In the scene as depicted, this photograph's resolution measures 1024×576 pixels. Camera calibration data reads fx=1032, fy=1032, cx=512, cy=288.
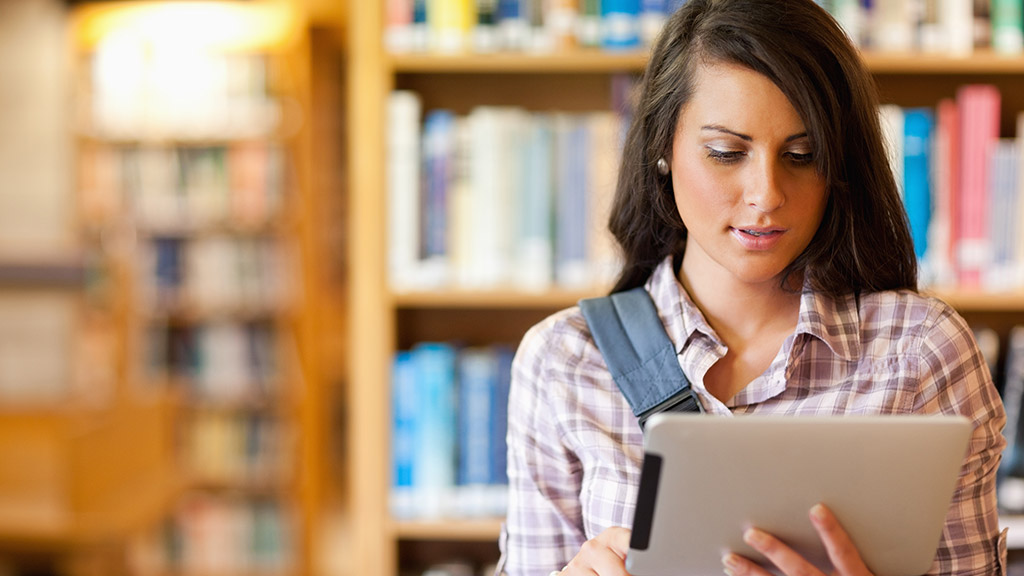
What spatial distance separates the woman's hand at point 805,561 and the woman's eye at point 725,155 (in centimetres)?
36

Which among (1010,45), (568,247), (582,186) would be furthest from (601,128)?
(1010,45)

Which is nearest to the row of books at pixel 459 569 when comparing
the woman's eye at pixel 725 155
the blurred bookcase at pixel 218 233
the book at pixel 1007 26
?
the woman's eye at pixel 725 155

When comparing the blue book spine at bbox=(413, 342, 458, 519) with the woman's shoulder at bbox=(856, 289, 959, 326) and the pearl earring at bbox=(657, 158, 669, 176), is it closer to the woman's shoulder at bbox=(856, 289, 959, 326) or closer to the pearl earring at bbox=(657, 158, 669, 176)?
the pearl earring at bbox=(657, 158, 669, 176)

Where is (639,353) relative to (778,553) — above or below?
above

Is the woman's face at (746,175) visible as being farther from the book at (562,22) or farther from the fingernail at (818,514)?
the book at (562,22)

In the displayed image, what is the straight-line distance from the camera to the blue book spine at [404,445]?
76.0 inches

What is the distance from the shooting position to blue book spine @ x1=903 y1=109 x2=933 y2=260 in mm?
1870

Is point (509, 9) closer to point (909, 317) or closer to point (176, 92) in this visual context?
point (909, 317)

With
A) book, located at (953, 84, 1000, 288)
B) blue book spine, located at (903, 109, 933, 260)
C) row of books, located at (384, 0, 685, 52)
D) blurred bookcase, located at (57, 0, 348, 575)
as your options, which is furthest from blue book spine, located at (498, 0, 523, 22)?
blurred bookcase, located at (57, 0, 348, 575)

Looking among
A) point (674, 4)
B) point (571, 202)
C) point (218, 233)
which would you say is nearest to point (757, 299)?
point (674, 4)

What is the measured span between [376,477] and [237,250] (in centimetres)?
241

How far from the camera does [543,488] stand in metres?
1.16

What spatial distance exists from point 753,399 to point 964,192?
100 cm

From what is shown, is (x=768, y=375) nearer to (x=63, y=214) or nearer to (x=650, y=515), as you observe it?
(x=650, y=515)
